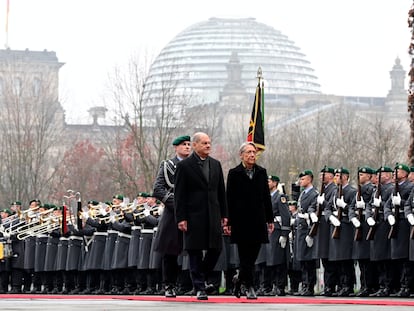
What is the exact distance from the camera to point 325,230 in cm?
2433

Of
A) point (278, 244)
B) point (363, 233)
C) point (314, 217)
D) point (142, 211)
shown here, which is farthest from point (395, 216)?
point (142, 211)

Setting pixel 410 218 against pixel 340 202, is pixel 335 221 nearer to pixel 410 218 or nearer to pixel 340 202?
pixel 340 202

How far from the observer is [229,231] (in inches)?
824

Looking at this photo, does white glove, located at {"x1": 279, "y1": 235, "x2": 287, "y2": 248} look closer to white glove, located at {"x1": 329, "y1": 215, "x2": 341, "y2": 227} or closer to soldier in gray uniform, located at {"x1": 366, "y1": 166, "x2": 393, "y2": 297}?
white glove, located at {"x1": 329, "y1": 215, "x2": 341, "y2": 227}

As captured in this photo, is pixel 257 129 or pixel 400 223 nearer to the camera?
pixel 400 223

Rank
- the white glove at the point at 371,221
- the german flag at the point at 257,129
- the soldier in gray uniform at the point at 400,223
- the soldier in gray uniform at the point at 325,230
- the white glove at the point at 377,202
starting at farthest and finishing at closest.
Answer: the german flag at the point at 257,129, the soldier in gray uniform at the point at 325,230, the white glove at the point at 371,221, the white glove at the point at 377,202, the soldier in gray uniform at the point at 400,223

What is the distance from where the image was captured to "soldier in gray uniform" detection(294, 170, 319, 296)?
958 inches

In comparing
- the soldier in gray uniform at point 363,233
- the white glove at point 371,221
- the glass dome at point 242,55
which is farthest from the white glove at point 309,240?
the glass dome at point 242,55

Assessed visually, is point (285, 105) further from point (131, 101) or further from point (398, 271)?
point (398, 271)

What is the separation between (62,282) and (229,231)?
11103 millimetres

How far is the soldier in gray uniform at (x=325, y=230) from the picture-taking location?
23906 mm

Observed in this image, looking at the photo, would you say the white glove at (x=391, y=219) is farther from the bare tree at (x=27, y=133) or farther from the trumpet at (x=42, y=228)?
the bare tree at (x=27, y=133)

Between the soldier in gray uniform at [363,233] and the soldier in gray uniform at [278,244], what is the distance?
4.52ft

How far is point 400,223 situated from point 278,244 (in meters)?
2.76
